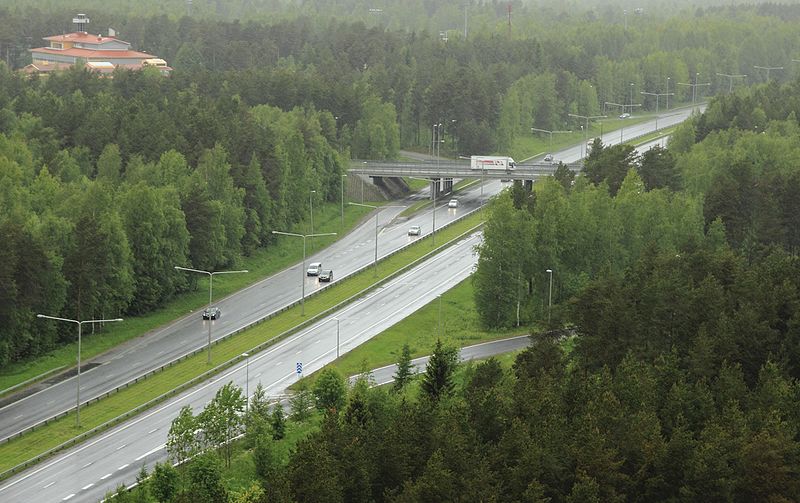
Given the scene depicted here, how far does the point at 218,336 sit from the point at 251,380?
13390 mm

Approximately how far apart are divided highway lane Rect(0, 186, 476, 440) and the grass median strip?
145 cm

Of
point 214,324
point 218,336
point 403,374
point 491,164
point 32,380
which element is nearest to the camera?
point 403,374

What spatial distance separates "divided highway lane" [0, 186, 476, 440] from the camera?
4267 inches

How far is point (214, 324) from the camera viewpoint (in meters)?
131

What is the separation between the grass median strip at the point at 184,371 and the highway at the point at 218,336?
1.62 meters

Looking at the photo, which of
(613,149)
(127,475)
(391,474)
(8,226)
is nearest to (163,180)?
(8,226)

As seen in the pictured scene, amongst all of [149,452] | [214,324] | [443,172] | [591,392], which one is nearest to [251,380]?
[149,452]

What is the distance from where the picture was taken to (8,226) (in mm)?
119812

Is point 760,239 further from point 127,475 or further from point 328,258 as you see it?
point 127,475

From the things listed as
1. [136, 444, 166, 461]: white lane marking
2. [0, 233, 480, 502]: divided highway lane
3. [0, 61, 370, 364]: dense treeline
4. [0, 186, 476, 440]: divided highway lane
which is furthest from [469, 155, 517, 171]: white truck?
[136, 444, 166, 461]: white lane marking

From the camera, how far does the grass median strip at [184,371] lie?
10017 centimetres

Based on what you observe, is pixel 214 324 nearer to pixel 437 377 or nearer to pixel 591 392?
pixel 437 377

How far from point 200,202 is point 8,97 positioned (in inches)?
2326

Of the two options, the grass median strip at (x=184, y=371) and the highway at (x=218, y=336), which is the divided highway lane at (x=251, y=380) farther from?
the grass median strip at (x=184, y=371)
